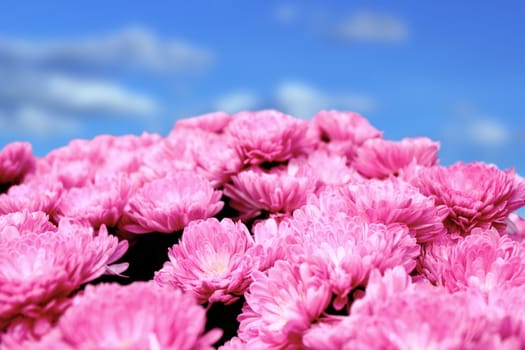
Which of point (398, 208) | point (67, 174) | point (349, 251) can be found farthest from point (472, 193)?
point (67, 174)

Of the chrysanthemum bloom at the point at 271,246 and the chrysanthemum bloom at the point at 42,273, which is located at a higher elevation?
the chrysanthemum bloom at the point at 271,246

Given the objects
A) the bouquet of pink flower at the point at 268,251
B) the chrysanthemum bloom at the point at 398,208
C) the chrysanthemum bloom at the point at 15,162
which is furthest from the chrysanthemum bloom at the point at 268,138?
the chrysanthemum bloom at the point at 15,162

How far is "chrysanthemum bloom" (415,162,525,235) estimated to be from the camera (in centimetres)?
140

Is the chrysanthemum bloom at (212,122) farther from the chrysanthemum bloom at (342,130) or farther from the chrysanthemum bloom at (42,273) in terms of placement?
the chrysanthemum bloom at (42,273)

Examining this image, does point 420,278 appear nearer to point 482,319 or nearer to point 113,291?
point 482,319

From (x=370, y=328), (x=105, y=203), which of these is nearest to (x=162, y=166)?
(x=105, y=203)

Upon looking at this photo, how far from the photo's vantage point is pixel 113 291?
32.2 inches

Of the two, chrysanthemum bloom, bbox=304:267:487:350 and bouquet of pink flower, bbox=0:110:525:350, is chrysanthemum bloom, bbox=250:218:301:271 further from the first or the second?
chrysanthemum bloom, bbox=304:267:487:350

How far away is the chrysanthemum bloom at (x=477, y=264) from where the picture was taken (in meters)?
1.07

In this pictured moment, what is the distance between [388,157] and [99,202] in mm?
774

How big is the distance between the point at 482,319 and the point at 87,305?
0.47m

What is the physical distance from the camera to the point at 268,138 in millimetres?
1629

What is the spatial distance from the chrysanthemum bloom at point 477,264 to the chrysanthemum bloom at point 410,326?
0.24 m

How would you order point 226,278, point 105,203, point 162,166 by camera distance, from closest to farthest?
point 226,278
point 105,203
point 162,166
